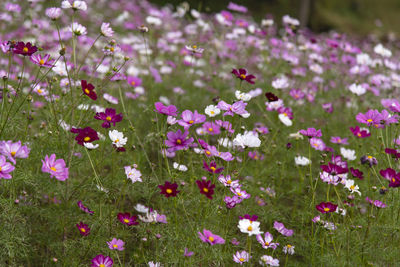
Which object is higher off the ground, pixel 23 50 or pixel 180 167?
pixel 23 50

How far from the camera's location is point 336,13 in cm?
1002

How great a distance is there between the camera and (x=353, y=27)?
9805 millimetres

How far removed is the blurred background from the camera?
9531 mm

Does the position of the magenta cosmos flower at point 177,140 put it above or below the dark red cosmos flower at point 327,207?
above

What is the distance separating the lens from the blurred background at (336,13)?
31.3ft

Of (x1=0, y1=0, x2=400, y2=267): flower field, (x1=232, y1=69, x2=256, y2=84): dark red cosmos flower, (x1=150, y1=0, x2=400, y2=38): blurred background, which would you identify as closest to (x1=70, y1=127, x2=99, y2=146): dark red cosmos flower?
(x1=0, y1=0, x2=400, y2=267): flower field

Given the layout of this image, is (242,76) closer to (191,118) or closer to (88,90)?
(191,118)

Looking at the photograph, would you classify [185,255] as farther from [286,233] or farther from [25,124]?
[25,124]

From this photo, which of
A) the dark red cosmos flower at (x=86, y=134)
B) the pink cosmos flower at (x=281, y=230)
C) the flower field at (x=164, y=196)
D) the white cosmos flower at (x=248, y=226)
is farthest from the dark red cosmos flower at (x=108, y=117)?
the pink cosmos flower at (x=281, y=230)

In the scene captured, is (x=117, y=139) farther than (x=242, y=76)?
No

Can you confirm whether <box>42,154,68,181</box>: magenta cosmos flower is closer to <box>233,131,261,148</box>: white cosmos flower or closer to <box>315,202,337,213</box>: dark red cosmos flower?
<box>233,131,261,148</box>: white cosmos flower

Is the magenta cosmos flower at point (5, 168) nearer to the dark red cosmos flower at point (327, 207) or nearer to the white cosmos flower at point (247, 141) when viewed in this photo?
the white cosmos flower at point (247, 141)

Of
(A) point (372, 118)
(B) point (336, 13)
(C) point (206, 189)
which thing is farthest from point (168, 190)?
(B) point (336, 13)

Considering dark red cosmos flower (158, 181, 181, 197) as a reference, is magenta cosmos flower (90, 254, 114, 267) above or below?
below
